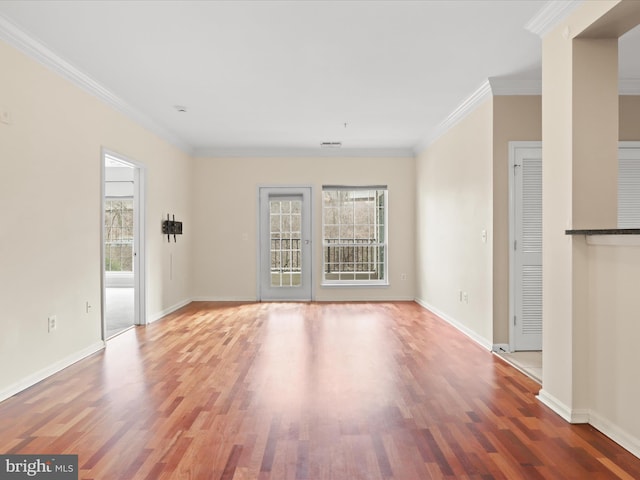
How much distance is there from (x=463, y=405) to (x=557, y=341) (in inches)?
29.3

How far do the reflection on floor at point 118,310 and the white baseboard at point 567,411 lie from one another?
443 cm

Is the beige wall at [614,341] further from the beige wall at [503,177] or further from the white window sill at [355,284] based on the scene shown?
the white window sill at [355,284]

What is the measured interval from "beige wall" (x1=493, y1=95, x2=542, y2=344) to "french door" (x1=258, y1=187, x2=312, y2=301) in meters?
4.04

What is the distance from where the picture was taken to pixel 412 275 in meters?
8.07

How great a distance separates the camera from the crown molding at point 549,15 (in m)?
2.89

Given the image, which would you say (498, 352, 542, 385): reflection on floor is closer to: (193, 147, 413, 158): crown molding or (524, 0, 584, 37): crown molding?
(524, 0, 584, 37): crown molding

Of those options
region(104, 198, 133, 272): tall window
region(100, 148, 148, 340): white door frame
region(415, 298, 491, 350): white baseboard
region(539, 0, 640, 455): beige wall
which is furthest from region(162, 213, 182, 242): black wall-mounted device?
region(539, 0, 640, 455): beige wall

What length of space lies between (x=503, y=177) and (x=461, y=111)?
49.5 inches

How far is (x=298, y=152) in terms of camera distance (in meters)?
8.02

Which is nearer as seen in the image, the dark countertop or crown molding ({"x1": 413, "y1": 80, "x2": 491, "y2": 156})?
the dark countertop

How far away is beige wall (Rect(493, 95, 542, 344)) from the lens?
452cm

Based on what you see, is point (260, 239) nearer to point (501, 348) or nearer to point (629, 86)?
point (501, 348)

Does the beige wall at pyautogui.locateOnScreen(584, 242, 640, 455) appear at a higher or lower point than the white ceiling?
lower

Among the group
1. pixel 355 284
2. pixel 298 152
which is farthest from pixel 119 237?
pixel 355 284
